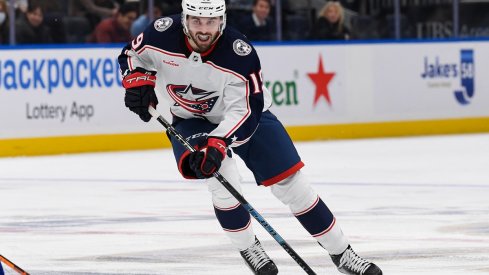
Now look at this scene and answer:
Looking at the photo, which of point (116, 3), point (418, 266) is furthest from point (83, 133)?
point (418, 266)

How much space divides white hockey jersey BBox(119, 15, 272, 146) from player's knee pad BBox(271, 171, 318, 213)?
0.83 feet

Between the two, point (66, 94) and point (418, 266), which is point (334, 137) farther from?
point (418, 266)

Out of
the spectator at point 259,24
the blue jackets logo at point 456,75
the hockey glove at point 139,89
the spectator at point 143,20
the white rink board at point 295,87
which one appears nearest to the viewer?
the hockey glove at point 139,89

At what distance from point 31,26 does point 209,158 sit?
7.35 metres

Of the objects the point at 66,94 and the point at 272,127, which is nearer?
the point at 272,127

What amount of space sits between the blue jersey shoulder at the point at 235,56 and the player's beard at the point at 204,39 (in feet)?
0.14

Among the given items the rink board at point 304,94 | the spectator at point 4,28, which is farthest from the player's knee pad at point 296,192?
the spectator at point 4,28

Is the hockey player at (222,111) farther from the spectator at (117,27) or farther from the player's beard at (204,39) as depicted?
the spectator at (117,27)

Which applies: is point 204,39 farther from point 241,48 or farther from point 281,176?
point 281,176

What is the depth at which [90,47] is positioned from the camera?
1211 cm

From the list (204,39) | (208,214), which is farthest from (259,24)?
(204,39)

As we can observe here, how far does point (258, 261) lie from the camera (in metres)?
5.10

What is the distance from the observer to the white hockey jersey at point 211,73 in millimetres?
4859

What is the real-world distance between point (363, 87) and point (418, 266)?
835 centimetres
